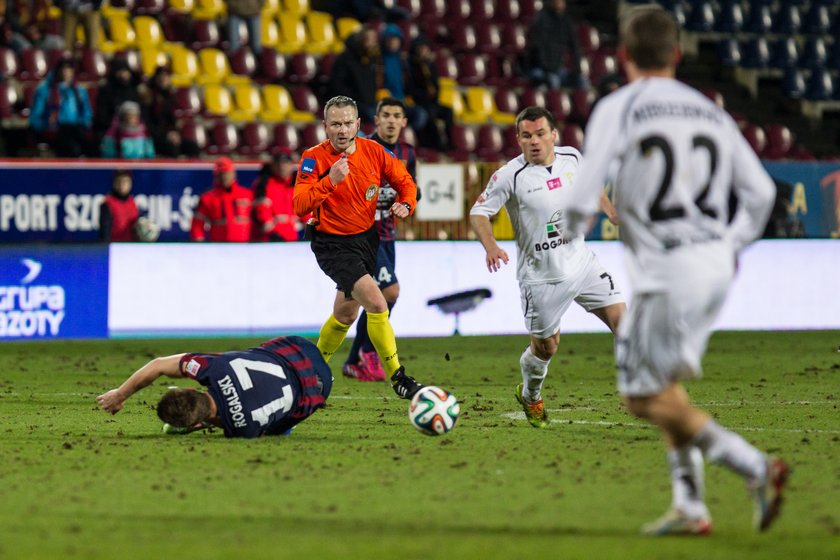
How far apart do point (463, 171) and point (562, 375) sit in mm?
6843

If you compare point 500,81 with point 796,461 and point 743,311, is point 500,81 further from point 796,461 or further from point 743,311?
point 796,461

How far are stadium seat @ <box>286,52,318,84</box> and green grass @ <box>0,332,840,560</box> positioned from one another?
Result: 1067cm

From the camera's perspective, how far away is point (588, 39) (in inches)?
1025

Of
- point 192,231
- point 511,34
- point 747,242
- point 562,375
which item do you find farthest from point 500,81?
point 747,242

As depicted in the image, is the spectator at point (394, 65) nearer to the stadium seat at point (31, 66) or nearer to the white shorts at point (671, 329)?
the stadium seat at point (31, 66)

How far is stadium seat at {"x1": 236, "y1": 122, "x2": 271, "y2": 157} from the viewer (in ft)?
67.8

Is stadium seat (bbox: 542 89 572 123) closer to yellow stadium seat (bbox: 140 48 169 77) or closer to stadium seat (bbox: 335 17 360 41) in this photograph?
stadium seat (bbox: 335 17 360 41)

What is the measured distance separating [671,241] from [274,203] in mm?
12444

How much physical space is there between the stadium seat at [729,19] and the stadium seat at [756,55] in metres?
0.47

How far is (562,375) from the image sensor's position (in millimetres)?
13258

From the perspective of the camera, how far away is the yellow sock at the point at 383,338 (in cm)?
1007

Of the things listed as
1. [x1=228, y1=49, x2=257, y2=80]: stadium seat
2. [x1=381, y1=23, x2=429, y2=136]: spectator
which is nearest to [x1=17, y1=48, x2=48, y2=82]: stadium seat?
[x1=228, y1=49, x2=257, y2=80]: stadium seat

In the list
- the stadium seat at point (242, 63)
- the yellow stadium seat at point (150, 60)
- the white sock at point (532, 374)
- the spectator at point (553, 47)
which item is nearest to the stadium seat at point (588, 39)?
the spectator at point (553, 47)

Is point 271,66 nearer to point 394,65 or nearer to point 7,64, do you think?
point 394,65
